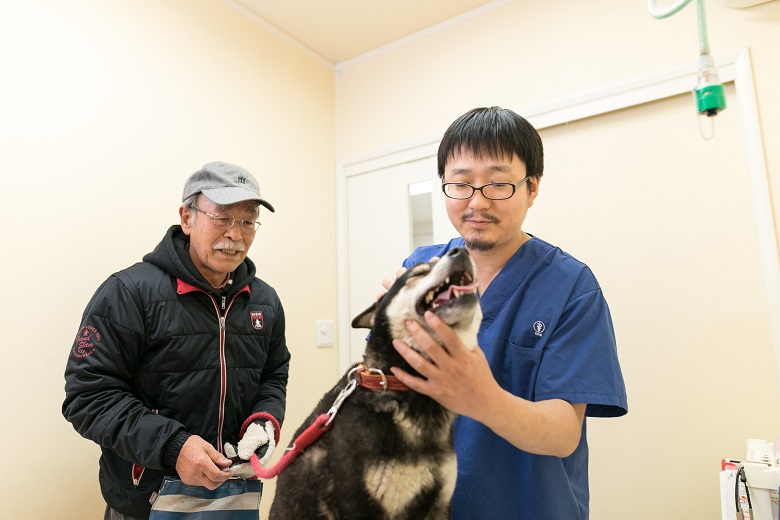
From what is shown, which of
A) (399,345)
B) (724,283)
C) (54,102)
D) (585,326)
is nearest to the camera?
(399,345)

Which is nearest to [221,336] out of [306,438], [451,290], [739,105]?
[306,438]

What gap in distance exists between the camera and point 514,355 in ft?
4.25

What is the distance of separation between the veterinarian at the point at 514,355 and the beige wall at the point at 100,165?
1.71m

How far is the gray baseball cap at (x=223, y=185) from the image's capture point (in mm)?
1848

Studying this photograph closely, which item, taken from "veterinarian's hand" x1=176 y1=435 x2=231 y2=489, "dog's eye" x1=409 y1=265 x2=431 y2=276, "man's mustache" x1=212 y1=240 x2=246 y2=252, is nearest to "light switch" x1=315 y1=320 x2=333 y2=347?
"man's mustache" x1=212 y1=240 x2=246 y2=252

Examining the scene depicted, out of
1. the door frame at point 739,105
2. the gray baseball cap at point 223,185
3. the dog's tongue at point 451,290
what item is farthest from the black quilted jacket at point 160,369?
the door frame at point 739,105

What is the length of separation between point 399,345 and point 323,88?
3.19 metres

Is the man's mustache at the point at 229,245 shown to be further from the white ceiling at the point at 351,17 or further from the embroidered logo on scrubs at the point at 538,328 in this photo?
the white ceiling at the point at 351,17

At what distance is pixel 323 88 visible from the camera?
381 cm

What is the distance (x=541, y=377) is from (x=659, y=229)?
175cm

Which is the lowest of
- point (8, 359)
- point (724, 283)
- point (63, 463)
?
point (63, 463)

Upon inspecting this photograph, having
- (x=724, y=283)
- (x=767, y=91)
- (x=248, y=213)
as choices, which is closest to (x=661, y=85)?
(x=767, y=91)

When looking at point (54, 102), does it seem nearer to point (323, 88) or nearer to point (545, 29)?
point (323, 88)

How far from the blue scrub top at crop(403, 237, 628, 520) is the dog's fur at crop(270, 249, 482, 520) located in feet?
0.63
